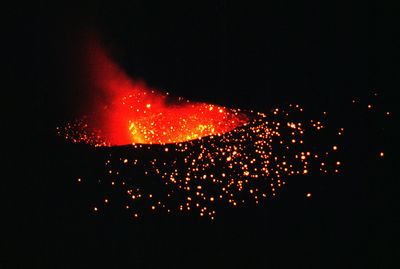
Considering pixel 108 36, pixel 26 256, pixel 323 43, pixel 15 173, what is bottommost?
pixel 26 256

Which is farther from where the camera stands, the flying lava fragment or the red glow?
the red glow

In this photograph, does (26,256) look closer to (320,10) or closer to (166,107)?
(166,107)

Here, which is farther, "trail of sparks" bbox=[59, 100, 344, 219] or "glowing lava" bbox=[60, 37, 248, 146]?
"glowing lava" bbox=[60, 37, 248, 146]

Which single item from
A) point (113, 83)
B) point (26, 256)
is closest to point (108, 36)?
point (113, 83)

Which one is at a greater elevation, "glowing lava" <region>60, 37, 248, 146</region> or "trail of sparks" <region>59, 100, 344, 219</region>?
"glowing lava" <region>60, 37, 248, 146</region>

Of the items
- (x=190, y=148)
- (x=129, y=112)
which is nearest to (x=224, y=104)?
(x=190, y=148)

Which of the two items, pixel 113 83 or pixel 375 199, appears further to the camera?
pixel 113 83

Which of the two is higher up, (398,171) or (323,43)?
(323,43)

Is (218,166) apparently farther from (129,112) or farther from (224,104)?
(129,112)
